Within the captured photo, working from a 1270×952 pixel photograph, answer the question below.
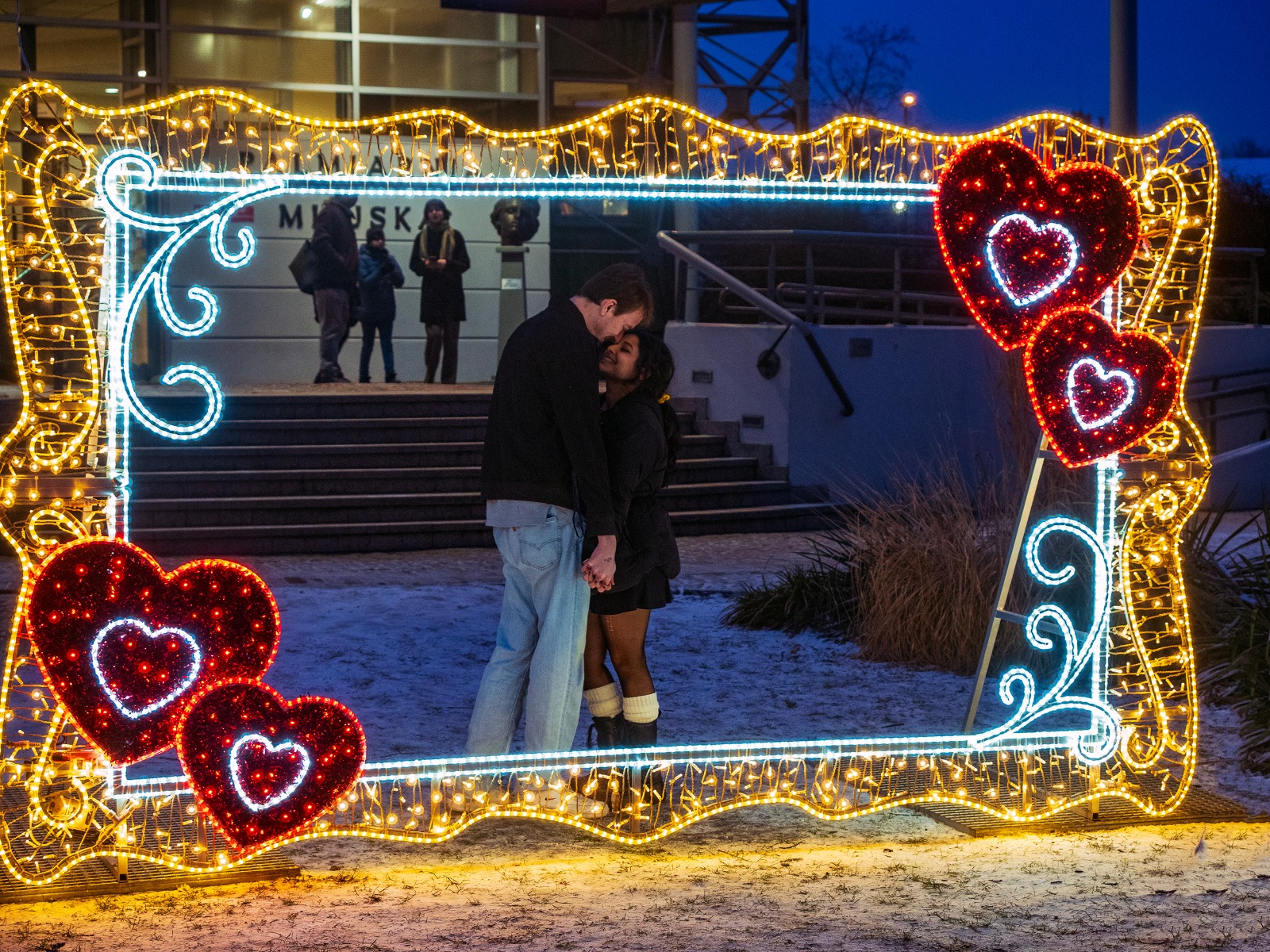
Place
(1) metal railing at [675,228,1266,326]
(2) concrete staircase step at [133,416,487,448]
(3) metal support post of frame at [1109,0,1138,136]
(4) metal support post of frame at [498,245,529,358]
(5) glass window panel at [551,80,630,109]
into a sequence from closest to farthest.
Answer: (3) metal support post of frame at [1109,0,1138,136]
(2) concrete staircase step at [133,416,487,448]
(1) metal railing at [675,228,1266,326]
(4) metal support post of frame at [498,245,529,358]
(5) glass window panel at [551,80,630,109]

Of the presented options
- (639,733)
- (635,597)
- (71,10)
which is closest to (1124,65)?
(635,597)

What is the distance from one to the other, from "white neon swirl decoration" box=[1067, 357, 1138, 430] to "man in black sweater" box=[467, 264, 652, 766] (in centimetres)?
130

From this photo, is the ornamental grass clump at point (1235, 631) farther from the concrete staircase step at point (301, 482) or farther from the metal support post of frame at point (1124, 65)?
the concrete staircase step at point (301, 482)

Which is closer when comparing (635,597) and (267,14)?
(635,597)

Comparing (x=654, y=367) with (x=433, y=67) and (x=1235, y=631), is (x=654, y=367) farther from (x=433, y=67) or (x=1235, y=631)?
(x=433, y=67)

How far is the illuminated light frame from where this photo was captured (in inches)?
174

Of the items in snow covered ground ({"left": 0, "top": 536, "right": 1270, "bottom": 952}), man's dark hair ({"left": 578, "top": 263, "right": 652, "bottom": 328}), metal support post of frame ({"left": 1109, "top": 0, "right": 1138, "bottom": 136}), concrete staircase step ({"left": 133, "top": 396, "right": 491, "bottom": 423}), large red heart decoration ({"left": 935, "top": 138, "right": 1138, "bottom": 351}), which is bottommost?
snow covered ground ({"left": 0, "top": 536, "right": 1270, "bottom": 952})

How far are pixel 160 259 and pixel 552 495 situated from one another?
4.18 feet

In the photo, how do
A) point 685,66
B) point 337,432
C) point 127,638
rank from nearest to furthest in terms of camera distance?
point 127,638 < point 337,432 < point 685,66

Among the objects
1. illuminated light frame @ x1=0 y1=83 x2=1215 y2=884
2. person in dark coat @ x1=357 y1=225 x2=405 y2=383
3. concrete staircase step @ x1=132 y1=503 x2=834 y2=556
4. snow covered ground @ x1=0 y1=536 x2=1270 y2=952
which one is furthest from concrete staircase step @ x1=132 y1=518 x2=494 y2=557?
illuminated light frame @ x1=0 y1=83 x2=1215 y2=884

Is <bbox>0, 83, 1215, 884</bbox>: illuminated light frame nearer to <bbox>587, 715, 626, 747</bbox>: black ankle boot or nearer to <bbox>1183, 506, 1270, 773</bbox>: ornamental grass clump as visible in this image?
<bbox>587, 715, 626, 747</bbox>: black ankle boot

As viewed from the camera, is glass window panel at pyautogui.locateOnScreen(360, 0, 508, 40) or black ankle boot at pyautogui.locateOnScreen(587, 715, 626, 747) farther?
glass window panel at pyautogui.locateOnScreen(360, 0, 508, 40)

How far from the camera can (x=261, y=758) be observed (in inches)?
169

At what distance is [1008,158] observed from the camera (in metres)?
4.89
